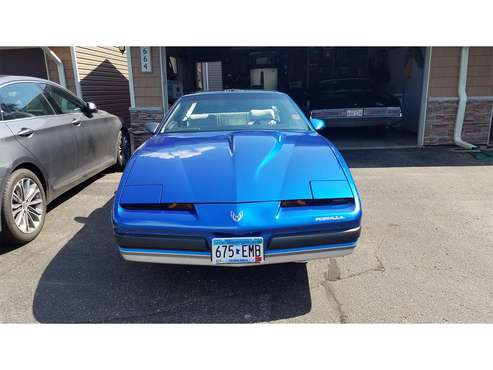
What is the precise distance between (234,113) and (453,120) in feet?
22.0

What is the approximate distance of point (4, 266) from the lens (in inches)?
121

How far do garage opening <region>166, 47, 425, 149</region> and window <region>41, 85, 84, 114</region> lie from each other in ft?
17.7

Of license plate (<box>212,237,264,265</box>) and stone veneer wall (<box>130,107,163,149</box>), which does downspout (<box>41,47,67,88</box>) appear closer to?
stone veneer wall (<box>130,107,163,149</box>)

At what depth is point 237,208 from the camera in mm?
2209

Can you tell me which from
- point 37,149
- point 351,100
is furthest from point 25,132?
point 351,100

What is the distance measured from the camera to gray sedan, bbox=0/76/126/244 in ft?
10.9

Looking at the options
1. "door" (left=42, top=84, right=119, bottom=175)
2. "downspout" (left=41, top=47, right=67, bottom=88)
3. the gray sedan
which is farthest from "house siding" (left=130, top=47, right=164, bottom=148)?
the gray sedan

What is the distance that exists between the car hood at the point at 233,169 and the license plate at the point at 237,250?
0.25 meters

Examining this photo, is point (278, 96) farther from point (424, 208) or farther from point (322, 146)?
point (424, 208)

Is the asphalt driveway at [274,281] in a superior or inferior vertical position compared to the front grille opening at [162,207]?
inferior

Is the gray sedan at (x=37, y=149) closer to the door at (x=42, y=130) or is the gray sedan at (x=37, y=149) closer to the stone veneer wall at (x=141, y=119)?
the door at (x=42, y=130)

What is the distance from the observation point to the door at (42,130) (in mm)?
3578

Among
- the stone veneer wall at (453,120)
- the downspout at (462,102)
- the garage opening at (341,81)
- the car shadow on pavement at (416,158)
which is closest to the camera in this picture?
the car shadow on pavement at (416,158)

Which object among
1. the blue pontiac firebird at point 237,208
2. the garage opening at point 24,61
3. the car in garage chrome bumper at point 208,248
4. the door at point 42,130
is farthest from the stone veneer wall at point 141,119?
the car in garage chrome bumper at point 208,248
